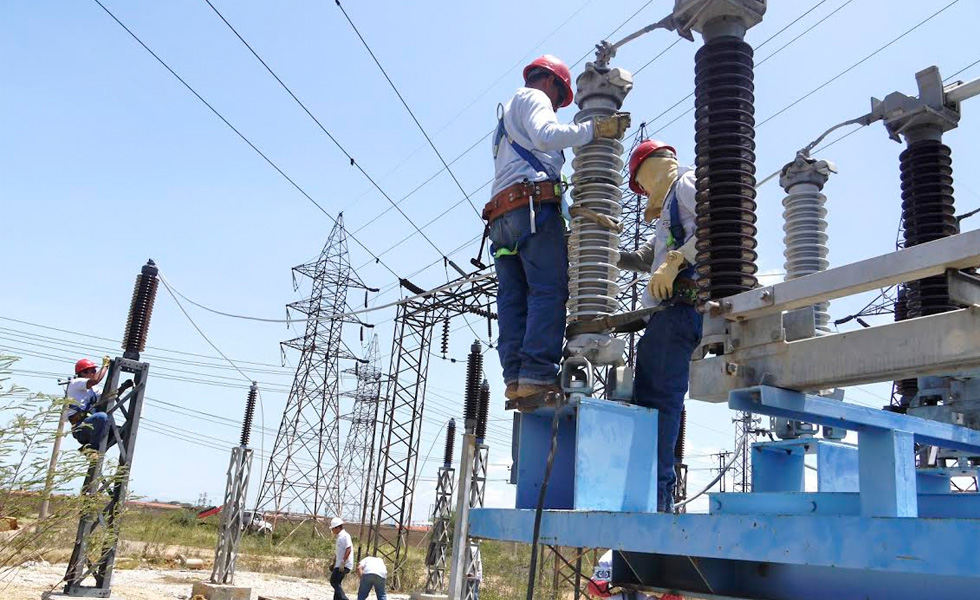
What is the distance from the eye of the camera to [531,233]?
4.02 metres

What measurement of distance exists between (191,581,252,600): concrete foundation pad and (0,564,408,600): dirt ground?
272 millimetres

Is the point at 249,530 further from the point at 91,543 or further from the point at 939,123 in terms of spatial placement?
the point at 939,123

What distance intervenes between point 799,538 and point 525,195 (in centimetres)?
222

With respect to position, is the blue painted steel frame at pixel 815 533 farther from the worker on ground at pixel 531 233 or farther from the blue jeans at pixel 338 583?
the blue jeans at pixel 338 583

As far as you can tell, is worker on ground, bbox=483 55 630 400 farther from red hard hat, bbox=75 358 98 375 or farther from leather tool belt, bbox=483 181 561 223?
red hard hat, bbox=75 358 98 375

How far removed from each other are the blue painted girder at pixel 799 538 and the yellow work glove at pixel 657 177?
1831 millimetres

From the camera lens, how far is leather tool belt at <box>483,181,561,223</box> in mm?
4059

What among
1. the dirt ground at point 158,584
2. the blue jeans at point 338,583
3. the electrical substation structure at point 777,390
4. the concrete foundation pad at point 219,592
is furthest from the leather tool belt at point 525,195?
the concrete foundation pad at point 219,592

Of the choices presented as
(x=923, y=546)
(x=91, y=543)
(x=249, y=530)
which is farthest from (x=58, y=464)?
(x=249, y=530)

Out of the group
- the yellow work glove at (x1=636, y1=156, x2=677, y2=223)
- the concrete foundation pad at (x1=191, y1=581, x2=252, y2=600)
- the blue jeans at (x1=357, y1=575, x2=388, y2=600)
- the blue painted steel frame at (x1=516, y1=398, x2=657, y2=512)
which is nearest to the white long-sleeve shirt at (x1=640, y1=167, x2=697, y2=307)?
the yellow work glove at (x1=636, y1=156, x2=677, y2=223)

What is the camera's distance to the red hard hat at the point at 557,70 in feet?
14.6

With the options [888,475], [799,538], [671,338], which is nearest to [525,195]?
[671,338]

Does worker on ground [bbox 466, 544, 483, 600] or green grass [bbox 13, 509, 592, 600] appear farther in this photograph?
green grass [bbox 13, 509, 592, 600]

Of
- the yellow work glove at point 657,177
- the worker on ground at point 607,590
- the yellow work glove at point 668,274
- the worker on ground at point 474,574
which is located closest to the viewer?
the worker on ground at point 607,590
